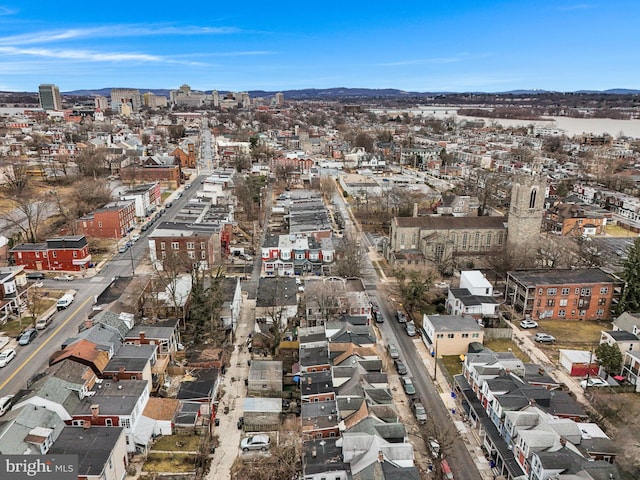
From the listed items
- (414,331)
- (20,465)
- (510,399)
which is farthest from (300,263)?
(20,465)

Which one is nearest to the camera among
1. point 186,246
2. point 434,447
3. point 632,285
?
point 434,447

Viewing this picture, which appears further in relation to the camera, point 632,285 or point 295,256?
point 295,256

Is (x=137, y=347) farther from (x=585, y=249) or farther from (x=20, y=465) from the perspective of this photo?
(x=585, y=249)

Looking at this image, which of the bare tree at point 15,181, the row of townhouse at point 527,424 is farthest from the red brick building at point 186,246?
the bare tree at point 15,181

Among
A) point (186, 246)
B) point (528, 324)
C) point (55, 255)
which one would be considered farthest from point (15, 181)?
point (528, 324)

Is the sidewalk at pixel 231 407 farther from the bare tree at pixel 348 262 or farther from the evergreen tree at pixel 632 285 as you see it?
the evergreen tree at pixel 632 285

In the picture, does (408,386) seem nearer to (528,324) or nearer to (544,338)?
(544,338)

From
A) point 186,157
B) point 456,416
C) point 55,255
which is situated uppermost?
point 186,157

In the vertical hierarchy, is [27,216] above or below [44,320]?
above
